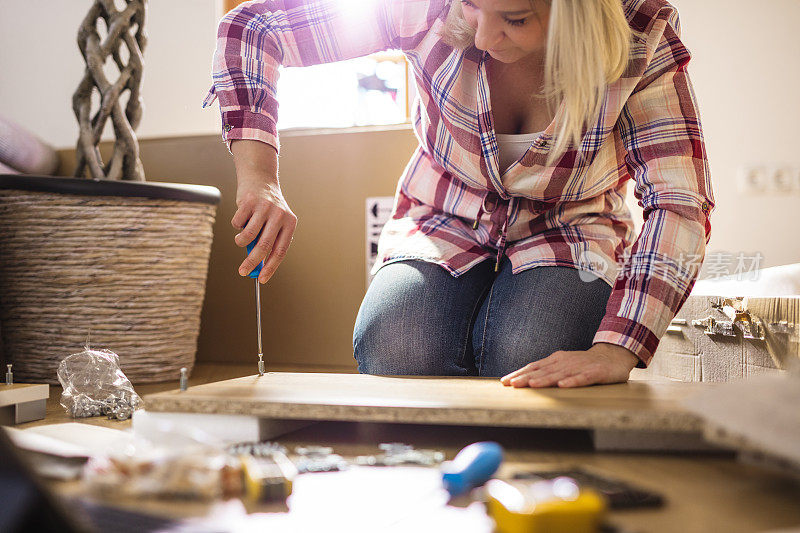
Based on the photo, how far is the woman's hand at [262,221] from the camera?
32.3 inches

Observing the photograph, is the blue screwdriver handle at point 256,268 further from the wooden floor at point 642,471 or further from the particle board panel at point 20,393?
the particle board panel at point 20,393

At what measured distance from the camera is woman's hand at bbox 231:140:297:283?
32.3 inches

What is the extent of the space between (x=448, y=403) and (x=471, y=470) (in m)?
0.13

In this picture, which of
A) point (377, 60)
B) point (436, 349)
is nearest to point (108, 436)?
point (436, 349)

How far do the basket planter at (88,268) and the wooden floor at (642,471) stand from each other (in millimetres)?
811

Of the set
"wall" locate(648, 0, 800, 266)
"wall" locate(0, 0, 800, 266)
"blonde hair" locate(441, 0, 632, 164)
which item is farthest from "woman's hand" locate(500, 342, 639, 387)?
"wall" locate(648, 0, 800, 266)

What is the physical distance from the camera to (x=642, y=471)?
512 mm

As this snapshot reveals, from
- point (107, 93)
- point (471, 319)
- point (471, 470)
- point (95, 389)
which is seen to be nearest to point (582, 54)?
point (471, 319)

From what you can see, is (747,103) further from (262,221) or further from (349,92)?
(262,221)

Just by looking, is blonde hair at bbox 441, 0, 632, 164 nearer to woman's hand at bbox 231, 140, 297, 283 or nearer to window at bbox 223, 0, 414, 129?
woman's hand at bbox 231, 140, 297, 283

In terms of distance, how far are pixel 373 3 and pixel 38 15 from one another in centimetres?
192

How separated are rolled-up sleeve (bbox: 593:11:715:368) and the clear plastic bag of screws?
676 mm

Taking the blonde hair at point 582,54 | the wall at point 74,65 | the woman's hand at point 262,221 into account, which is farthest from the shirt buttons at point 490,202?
the wall at point 74,65

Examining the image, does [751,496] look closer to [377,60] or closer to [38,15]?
[377,60]
